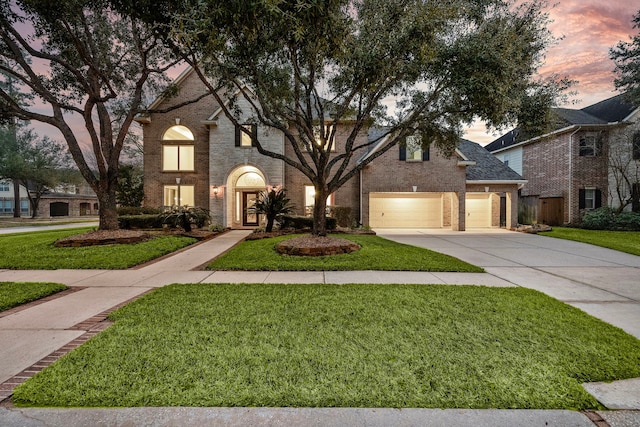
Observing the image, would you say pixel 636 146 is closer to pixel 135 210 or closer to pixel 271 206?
pixel 271 206

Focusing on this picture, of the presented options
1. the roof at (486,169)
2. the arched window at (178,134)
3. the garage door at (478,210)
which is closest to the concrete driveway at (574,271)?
the roof at (486,169)

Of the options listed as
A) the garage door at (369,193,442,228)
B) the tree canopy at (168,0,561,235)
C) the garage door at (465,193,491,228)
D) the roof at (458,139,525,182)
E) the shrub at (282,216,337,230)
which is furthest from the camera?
the garage door at (465,193,491,228)

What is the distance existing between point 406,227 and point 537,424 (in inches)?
641

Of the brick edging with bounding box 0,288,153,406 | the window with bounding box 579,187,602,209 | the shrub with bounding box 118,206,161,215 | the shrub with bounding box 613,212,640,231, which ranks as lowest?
the brick edging with bounding box 0,288,153,406

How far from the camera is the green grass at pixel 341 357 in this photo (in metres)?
2.19

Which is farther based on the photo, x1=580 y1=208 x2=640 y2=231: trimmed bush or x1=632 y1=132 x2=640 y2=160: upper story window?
x1=632 y1=132 x2=640 y2=160: upper story window

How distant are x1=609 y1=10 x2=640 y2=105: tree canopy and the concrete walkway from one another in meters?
13.3

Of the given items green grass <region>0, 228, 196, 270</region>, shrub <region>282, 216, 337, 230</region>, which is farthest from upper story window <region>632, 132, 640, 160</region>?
green grass <region>0, 228, 196, 270</region>

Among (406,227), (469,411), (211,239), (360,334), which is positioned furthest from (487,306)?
(406,227)

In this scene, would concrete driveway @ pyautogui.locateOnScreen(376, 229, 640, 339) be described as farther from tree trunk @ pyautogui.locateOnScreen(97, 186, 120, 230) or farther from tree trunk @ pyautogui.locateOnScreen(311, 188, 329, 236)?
tree trunk @ pyautogui.locateOnScreen(97, 186, 120, 230)

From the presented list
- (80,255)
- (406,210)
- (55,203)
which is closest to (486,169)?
(406,210)

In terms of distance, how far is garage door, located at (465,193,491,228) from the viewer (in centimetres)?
1811

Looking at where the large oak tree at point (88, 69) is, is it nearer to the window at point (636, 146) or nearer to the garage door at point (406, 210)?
the garage door at point (406, 210)

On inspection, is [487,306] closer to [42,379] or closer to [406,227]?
[42,379]
